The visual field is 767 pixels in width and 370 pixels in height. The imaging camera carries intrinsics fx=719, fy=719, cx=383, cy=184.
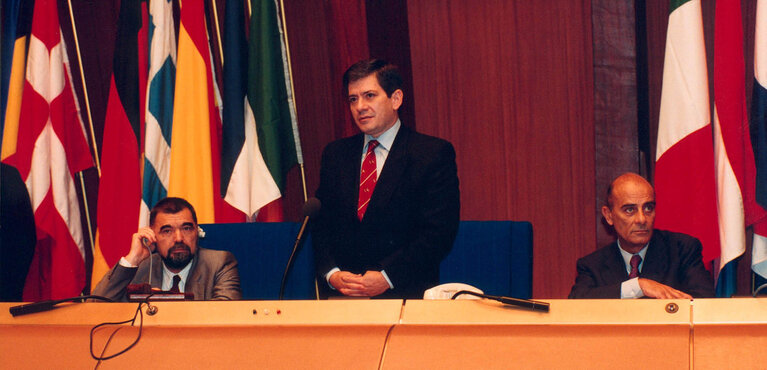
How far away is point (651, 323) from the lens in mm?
1492

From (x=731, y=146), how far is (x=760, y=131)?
0.13 m

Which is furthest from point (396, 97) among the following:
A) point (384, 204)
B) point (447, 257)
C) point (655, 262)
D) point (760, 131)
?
point (760, 131)

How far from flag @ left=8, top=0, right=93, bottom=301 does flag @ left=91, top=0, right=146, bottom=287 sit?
0.23m

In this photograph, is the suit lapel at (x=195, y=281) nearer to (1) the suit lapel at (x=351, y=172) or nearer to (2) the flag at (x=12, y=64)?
(1) the suit lapel at (x=351, y=172)

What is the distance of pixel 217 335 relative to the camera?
1.61 meters

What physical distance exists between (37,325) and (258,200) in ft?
6.96

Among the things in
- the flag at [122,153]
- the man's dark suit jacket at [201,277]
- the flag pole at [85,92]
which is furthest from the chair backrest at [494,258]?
the flag pole at [85,92]

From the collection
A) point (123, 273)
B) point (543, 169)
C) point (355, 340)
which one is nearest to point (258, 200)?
point (123, 273)

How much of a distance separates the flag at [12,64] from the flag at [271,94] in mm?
1310

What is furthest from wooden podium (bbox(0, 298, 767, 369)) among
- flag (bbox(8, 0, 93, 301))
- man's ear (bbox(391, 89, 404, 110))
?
flag (bbox(8, 0, 93, 301))

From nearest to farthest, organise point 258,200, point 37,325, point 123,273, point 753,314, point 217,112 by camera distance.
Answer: point 753,314, point 37,325, point 123,273, point 258,200, point 217,112

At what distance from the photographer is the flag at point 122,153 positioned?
154 inches

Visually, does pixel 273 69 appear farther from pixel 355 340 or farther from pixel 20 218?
pixel 355 340

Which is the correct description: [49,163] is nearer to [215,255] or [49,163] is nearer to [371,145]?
[215,255]
